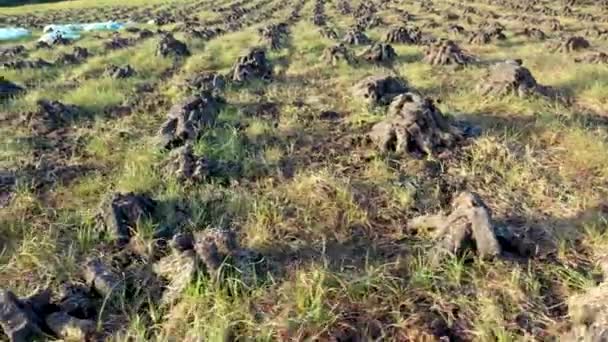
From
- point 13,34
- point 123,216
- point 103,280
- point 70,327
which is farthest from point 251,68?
point 13,34

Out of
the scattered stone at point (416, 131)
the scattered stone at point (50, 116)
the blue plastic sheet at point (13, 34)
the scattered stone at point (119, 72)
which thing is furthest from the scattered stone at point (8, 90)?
the blue plastic sheet at point (13, 34)

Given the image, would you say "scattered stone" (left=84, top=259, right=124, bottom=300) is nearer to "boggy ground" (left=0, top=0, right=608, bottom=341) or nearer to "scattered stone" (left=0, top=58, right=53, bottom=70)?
"boggy ground" (left=0, top=0, right=608, bottom=341)

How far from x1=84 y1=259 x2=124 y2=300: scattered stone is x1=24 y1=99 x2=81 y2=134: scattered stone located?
3.26 meters

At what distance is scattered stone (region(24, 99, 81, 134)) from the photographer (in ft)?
20.2

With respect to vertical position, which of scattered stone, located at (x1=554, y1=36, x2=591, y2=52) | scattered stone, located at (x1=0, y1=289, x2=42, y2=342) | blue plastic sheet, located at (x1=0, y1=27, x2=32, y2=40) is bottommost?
scattered stone, located at (x1=554, y1=36, x2=591, y2=52)

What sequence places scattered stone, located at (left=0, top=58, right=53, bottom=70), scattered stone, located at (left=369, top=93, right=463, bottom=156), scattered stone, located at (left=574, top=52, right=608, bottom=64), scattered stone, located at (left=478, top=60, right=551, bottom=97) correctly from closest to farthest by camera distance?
scattered stone, located at (left=369, top=93, right=463, bottom=156) → scattered stone, located at (left=478, top=60, right=551, bottom=97) → scattered stone, located at (left=574, top=52, right=608, bottom=64) → scattered stone, located at (left=0, top=58, right=53, bottom=70)

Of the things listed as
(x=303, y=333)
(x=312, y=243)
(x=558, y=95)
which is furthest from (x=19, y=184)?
(x=558, y=95)

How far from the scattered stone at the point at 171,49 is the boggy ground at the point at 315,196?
1706 millimetres

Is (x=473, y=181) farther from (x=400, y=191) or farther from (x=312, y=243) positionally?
(x=312, y=243)

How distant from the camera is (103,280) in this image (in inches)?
127

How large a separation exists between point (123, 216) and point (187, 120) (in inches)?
77.6

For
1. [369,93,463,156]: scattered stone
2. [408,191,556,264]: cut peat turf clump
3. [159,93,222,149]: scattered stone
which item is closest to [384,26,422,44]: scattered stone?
[159,93,222,149]: scattered stone

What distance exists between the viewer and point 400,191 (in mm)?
4383

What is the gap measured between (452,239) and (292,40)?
31.6 ft
